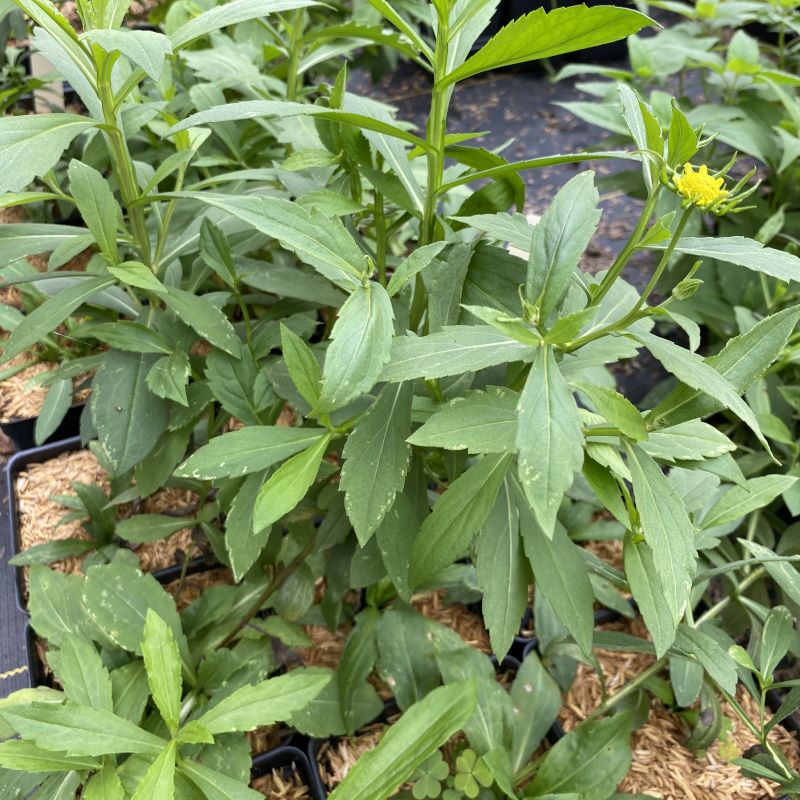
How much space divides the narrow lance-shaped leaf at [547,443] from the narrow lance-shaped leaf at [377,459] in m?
0.21

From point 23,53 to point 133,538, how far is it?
59.3 inches

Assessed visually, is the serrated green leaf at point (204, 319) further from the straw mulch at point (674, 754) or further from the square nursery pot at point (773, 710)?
the straw mulch at point (674, 754)

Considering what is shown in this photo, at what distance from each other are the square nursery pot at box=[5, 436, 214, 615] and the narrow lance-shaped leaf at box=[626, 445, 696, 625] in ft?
2.78

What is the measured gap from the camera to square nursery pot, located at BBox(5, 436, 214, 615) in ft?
4.03

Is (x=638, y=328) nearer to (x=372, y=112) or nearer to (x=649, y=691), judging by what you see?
(x=372, y=112)

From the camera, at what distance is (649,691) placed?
1.17 metres

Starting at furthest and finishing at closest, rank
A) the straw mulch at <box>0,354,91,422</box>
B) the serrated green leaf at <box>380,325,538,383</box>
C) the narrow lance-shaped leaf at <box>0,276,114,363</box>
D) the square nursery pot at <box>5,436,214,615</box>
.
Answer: the straw mulch at <box>0,354,91,422</box>, the square nursery pot at <box>5,436,214,615</box>, the narrow lance-shaped leaf at <box>0,276,114,363</box>, the serrated green leaf at <box>380,325,538,383</box>

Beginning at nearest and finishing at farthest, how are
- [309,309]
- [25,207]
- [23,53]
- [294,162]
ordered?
[294,162] → [309,309] → [25,207] → [23,53]

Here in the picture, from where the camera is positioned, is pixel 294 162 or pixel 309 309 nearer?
pixel 294 162

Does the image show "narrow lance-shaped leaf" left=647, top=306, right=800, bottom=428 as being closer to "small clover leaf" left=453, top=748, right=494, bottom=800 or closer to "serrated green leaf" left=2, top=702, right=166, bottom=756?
"small clover leaf" left=453, top=748, right=494, bottom=800

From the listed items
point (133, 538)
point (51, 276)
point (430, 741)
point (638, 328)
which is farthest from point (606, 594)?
point (51, 276)

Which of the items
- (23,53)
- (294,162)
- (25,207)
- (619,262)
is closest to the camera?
(619,262)

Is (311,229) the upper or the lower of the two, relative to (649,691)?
upper

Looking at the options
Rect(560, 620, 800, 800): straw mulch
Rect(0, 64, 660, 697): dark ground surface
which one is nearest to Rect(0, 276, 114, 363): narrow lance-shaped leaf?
Rect(0, 64, 660, 697): dark ground surface
